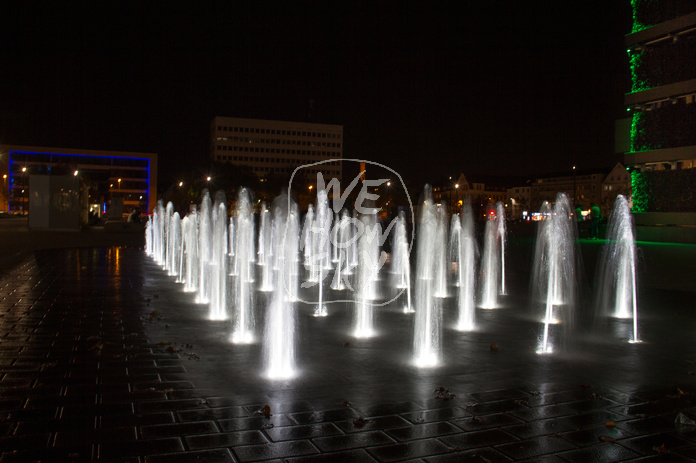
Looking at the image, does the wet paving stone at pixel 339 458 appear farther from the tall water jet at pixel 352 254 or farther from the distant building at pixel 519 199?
the distant building at pixel 519 199

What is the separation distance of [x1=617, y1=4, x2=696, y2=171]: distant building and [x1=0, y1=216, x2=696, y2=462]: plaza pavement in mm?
24835

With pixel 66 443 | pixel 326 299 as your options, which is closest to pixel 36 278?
pixel 326 299

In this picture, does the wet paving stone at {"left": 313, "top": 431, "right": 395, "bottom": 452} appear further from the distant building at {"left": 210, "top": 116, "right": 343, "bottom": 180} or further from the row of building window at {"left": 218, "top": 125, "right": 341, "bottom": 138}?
the row of building window at {"left": 218, "top": 125, "right": 341, "bottom": 138}

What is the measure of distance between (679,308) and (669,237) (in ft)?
64.1

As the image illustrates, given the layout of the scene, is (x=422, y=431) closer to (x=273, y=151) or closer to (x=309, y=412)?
(x=309, y=412)

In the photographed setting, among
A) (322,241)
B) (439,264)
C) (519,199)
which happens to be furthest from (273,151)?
(439,264)

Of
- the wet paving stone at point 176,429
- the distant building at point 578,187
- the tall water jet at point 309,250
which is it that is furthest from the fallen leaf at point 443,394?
the distant building at point 578,187

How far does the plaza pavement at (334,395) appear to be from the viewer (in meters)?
3.84

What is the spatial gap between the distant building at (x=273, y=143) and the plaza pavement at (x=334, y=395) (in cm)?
13268

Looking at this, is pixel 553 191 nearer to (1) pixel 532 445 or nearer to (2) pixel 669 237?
(2) pixel 669 237

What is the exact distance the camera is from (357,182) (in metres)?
70.6

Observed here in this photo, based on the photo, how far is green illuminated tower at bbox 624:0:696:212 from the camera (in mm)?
28922

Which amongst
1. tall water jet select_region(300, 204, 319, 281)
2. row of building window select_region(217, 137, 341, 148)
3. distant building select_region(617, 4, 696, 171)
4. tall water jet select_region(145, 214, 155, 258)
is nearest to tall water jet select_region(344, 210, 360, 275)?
tall water jet select_region(300, 204, 319, 281)

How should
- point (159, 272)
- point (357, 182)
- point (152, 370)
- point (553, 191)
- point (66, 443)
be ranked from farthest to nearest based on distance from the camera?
point (553, 191) < point (357, 182) < point (159, 272) < point (152, 370) < point (66, 443)
